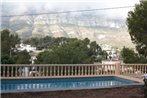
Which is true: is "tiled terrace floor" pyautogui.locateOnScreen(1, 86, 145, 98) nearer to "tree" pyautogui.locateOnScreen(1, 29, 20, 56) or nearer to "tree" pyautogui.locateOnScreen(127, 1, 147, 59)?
"tree" pyautogui.locateOnScreen(127, 1, 147, 59)

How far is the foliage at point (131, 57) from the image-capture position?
64.3 ft

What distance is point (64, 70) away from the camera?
1414 centimetres

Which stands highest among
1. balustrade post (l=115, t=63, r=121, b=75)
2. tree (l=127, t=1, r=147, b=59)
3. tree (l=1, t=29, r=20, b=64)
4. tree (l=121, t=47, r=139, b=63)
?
tree (l=127, t=1, r=147, b=59)

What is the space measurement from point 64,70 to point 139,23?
5638mm

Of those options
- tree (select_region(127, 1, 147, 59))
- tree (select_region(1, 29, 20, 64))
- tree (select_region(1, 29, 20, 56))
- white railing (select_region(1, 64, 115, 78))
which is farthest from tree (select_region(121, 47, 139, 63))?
tree (select_region(1, 29, 20, 56))

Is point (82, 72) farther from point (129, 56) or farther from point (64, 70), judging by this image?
point (129, 56)

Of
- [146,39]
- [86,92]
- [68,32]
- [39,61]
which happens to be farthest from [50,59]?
[68,32]

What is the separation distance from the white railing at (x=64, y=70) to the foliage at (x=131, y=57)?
14.4 feet

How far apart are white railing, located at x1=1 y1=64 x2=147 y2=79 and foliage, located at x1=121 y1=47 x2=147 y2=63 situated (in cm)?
438

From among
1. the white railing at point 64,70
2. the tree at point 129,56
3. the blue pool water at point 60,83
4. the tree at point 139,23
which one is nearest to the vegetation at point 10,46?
the tree at point 129,56

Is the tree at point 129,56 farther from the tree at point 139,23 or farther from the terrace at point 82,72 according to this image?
the terrace at point 82,72

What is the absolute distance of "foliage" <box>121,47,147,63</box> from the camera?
19594 millimetres

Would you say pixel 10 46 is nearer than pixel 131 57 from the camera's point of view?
No

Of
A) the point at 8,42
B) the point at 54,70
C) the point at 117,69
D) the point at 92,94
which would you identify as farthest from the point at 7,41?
the point at 92,94
